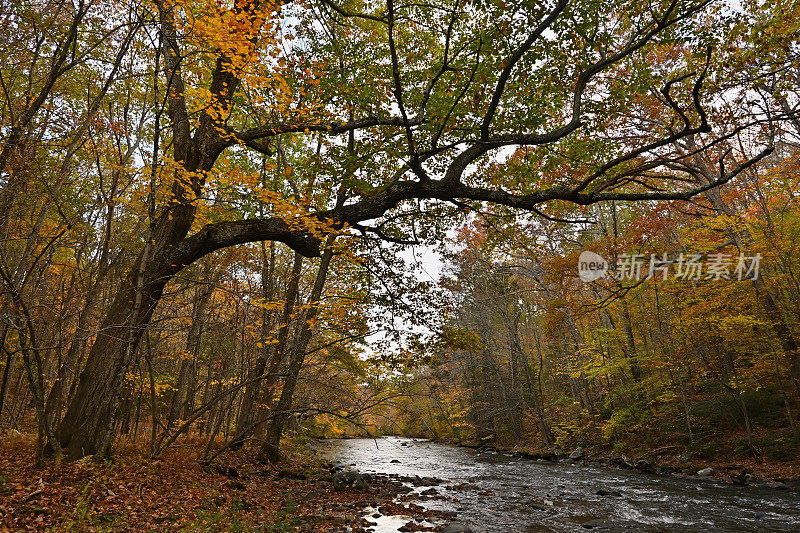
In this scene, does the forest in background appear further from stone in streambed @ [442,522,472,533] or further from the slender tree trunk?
stone in streambed @ [442,522,472,533]

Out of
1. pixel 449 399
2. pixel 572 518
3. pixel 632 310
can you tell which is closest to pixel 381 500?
pixel 572 518

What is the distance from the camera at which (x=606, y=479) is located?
40.5 ft

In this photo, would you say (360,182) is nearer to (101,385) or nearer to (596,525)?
(101,385)

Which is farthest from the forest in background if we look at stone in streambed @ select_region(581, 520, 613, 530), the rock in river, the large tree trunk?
stone in streambed @ select_region(581, 520, 613, 530)

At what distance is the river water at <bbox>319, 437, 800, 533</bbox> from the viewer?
751 cm

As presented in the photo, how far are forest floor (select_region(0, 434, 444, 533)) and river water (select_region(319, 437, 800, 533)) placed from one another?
1.27 m

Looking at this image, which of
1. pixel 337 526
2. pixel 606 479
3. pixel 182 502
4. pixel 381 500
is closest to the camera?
pixel 182 502

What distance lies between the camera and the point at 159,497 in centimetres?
604

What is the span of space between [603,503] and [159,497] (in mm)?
9097

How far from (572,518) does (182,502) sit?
7176 millimetres

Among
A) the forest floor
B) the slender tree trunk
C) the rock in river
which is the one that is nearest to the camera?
the forest floor

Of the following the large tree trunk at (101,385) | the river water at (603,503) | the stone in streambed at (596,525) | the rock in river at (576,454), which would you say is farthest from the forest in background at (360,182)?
the stone in streambed at (596,525)

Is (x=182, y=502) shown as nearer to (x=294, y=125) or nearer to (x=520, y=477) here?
(x=294, y=125)

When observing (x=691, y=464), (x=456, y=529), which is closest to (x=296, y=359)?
(x=456, y=529)
